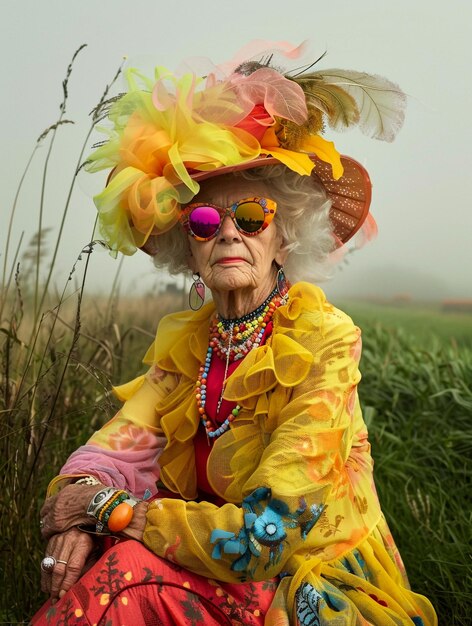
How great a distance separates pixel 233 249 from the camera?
8.69ft

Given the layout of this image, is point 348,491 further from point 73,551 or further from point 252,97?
point 252,97

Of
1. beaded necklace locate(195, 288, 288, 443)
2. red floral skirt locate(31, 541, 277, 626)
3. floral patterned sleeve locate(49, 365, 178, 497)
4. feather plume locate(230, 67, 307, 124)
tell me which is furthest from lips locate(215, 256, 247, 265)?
red floral skirt locate(31, 541, 277, 626)

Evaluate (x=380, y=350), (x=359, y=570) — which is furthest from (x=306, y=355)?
(x=380, y=350)

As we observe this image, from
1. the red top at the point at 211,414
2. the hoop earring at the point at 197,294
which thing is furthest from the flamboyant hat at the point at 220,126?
the red top at the point at 211,414

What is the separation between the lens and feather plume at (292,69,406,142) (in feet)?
8.86

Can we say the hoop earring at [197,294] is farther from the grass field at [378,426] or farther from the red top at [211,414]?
the grass field at [378,426]

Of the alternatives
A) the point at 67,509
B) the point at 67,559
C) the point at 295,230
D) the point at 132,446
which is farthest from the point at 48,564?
the point at 295,230

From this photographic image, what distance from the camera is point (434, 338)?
648 cm

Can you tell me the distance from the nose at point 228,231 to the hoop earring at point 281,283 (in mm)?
225

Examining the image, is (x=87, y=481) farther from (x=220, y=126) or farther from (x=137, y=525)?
(x=220, y=126)

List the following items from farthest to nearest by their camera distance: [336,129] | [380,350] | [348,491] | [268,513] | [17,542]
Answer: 1. [380,350]
2. [17,542]
3. [336,129]
4. [348,491]
5. [268,513]

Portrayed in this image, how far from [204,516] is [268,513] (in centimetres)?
18

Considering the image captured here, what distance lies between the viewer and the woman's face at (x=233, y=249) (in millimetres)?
2643

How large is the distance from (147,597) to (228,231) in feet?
3.66
